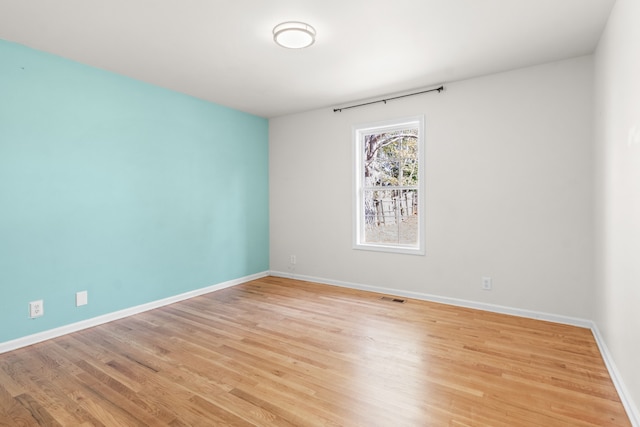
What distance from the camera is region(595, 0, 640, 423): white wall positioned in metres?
1.76

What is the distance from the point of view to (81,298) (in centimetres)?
310

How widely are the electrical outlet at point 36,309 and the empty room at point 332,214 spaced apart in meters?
0.02

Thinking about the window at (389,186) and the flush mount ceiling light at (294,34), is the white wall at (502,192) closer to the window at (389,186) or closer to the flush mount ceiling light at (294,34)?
the window at (389,186)

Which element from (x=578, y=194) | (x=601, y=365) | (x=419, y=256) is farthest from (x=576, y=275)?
(x=419, y=256)

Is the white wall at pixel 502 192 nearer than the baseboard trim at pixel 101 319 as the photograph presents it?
No

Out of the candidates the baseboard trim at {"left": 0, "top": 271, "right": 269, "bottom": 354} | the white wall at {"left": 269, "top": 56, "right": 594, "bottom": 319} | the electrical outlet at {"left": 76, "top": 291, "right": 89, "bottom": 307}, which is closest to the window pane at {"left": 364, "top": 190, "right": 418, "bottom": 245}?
the white wall at {"left": 269, "top": 56, "right": 594, "bottom": 319}

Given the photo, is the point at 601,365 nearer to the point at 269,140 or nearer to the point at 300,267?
the point at 300,267

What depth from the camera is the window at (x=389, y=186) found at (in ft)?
13.2

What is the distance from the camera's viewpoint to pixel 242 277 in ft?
15.8

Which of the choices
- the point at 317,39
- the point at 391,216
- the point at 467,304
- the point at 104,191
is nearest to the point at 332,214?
the point at 391,216

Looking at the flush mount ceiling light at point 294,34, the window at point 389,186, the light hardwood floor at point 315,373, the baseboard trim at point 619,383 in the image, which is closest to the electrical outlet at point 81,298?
the light hardwood floor at point 315,373

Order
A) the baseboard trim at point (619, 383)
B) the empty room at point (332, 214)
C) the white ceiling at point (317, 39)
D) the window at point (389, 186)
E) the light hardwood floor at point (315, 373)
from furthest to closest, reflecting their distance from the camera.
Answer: the window at point (389, 186)
the white ceiling at point (317, 39)
the empty room at point (332, 214)
the light hardwood floor at point (315, 373)
the baseboard trim at point (619, 383)

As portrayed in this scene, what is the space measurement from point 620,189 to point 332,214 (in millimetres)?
3111

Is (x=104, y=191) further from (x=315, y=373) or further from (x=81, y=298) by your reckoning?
(x=315, y=373)
